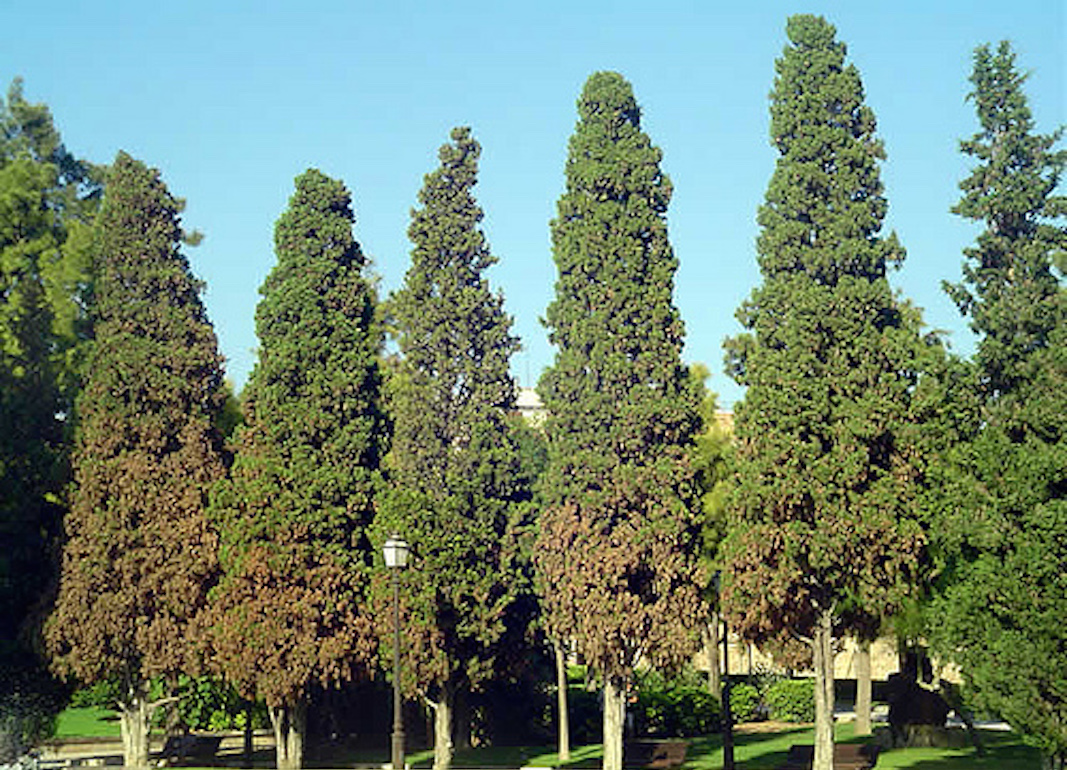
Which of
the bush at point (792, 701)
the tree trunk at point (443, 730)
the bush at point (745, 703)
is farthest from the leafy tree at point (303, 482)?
the bush at point (792, 701)

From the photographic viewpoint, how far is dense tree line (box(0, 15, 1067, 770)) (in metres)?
26.5

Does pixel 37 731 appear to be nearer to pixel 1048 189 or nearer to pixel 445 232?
pixel 445 232

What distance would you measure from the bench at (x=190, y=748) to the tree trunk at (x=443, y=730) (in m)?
7.51

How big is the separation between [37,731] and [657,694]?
54.0ft

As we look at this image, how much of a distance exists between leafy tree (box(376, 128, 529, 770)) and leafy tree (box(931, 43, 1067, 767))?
1047 cm

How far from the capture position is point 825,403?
26.8m

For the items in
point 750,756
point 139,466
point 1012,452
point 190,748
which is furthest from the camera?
point 190,748

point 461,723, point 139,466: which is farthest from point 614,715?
point 139,466

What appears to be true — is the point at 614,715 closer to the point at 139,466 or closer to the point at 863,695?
the point at 863,695

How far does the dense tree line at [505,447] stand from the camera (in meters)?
26.5

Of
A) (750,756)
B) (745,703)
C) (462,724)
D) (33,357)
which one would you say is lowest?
(750,756)

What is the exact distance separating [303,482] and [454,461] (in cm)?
381

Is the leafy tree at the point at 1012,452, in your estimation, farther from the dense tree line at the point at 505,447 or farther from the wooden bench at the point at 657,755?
the wooden bench at the point at 657,755

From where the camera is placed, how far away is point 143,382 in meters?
30.9
